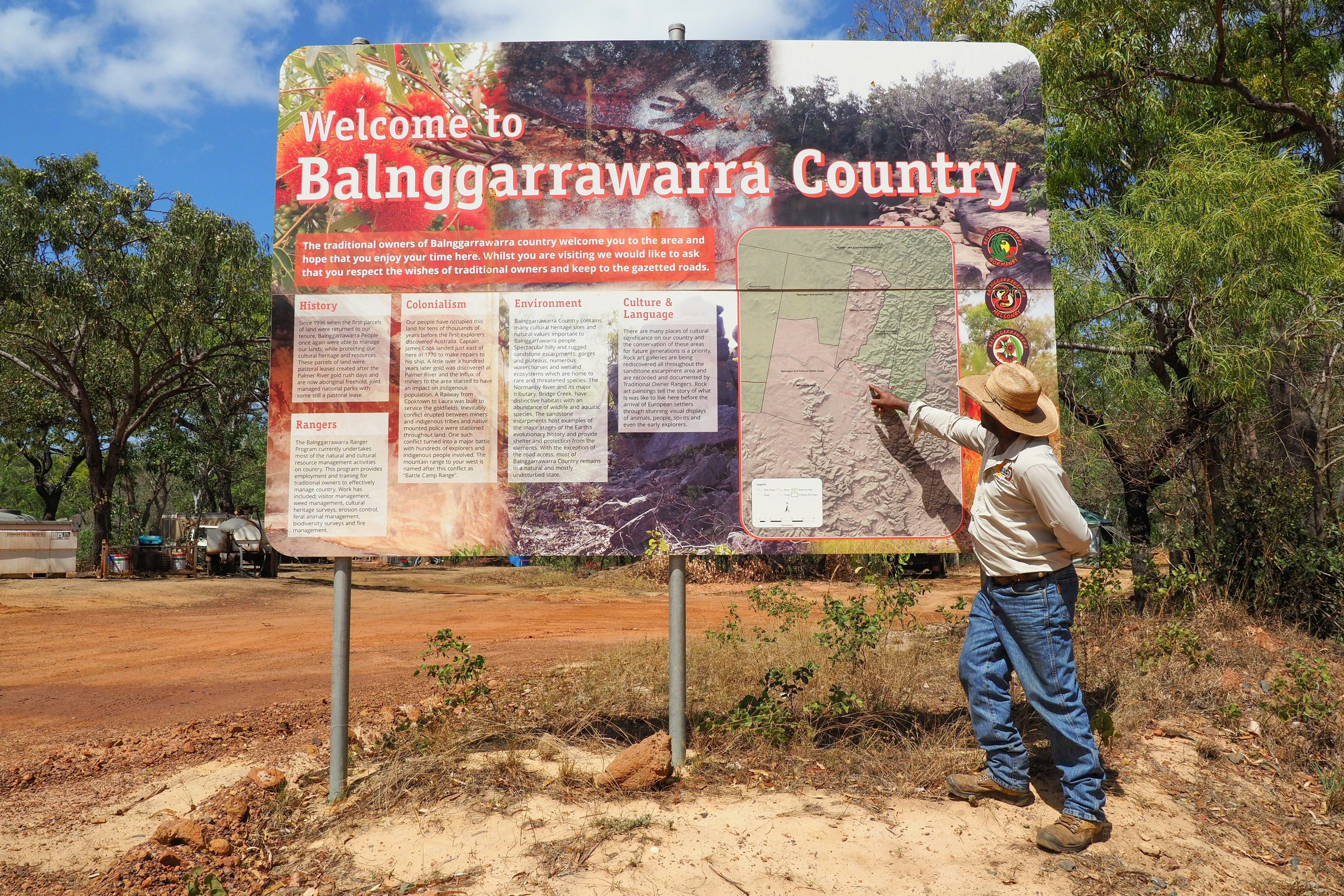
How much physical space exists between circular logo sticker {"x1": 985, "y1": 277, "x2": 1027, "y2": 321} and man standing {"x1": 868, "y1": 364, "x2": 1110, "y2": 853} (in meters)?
0.48

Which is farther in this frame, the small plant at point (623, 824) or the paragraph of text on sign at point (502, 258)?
the paragraph of text on sign at point (502, 258)

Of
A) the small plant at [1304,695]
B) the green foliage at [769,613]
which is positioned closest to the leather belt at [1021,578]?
the green foliage at [769,613]

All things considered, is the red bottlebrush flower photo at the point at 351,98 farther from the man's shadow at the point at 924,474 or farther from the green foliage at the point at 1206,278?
the green foliage at the point at 1206,278

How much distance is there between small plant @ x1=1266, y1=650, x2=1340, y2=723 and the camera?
472cm

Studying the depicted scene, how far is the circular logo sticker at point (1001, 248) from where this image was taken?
425 centimetres

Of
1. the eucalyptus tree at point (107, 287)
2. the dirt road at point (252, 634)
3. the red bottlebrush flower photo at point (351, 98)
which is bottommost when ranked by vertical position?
the dirt road at point (252, 634)

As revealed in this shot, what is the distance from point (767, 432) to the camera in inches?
163

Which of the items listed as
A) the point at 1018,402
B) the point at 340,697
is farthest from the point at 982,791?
the point at 340,697

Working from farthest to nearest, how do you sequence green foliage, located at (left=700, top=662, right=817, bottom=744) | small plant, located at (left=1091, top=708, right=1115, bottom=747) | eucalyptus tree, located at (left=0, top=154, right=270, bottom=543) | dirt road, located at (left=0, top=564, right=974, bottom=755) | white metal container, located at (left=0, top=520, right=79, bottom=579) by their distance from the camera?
white metal container, located at (left=0, top=520, right=79, bottom=579) → eucalyptus tree, located at (left=0, top=154, right=270, bottom=543) → dirt road, located at (left=0, top=564, right=974, bottom=755) → small plant, located at (left=1091, top=708, right=1115, bottom=747) → green foliage, located at (left=700, top=662, right=817, bottom=744)

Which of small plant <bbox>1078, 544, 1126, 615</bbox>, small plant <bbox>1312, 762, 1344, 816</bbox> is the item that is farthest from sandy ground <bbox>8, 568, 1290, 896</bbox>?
small plant <bbox>1078, 544, 1126, 615</bbox>

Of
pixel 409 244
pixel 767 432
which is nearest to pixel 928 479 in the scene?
pixel 767 432

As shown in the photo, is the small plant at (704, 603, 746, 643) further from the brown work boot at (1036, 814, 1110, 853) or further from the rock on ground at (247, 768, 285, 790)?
the rock on ground at (247, 768, 285, 790)

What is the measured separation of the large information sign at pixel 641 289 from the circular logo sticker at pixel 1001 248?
0.02m

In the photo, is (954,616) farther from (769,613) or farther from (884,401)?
(884,401)
